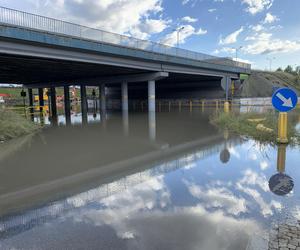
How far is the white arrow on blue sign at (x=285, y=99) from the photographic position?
8438 millimetres

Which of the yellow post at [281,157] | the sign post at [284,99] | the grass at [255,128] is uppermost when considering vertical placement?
the sign post at [284,99]

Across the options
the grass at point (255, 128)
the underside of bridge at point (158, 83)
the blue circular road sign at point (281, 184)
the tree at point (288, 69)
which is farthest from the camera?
the tree at point (288, 69)

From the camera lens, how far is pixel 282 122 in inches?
361

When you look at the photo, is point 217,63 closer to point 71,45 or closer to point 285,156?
point 71,45

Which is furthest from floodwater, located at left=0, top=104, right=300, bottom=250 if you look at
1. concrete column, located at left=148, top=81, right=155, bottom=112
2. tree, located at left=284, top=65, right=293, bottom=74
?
tree, located at left=284, top=65, right=293, bottom=74

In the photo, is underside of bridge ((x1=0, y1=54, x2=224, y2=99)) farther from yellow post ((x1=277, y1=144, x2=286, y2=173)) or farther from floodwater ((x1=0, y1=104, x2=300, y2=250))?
floodwater ((x1=0, y1=104, x2=300, y2=250))

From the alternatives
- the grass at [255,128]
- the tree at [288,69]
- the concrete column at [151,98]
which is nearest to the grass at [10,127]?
the grass at [255,128]

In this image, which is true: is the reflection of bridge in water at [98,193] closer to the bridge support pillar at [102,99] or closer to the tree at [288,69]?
the bridge support pillar at [102,99]

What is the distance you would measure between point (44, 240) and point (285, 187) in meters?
4.84

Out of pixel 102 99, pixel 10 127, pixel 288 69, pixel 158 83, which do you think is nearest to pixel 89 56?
pixel 10 127

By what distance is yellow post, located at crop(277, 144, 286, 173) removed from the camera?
268 inches

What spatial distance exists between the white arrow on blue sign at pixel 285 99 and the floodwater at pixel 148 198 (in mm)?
1478

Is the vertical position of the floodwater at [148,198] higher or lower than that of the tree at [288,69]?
lower

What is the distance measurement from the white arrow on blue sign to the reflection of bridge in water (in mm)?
2554
